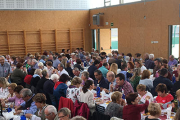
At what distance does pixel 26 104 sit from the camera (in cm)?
516

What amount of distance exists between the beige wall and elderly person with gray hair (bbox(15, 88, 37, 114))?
857cm

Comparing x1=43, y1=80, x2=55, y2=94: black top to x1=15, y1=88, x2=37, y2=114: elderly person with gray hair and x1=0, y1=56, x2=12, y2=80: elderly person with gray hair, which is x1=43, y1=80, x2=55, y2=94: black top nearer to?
x1=15, y1=88, x2=37, y2=114: elderly person with gray hair

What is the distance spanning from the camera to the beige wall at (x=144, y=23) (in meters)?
11.6

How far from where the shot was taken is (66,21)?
1703cm

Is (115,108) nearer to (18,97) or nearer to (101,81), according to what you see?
(101,81)

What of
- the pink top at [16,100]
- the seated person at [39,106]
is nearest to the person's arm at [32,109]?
the seated person at [39,106]

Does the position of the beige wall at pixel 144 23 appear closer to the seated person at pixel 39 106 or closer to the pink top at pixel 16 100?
the pink top at pixel 16 100

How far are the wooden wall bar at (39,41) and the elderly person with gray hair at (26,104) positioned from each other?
10993mm

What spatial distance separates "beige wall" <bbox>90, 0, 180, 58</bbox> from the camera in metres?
11.6

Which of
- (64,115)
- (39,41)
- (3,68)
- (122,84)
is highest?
(39,41)

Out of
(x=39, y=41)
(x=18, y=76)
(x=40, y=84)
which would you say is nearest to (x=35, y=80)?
(x=40, y=84)

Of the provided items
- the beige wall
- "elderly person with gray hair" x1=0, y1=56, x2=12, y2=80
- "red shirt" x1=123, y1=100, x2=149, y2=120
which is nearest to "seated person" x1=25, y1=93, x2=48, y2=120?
"red shirt" x1=123, y1=100, x2=149, y2=120

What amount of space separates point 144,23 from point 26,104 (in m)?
9.52

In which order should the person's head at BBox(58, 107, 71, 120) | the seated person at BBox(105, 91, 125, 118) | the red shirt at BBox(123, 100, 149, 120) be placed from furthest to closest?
the seated person at BBox(105, 91, 125, 118) < the red shirt at BBox(123, 100, 149, 120) < the person's head at BBox(58, 107, 71, 120)
